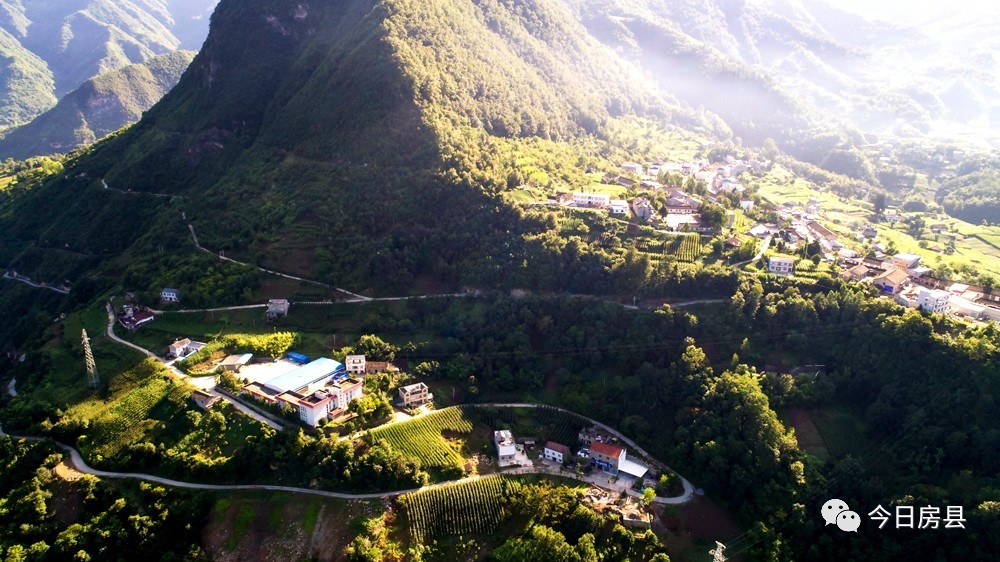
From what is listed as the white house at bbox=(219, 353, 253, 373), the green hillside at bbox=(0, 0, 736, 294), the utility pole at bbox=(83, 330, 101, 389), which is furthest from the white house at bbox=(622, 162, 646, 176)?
the utility pole at bbox=(83, 330, 101, 389)

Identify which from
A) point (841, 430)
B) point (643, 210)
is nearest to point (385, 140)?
point (643, 210)

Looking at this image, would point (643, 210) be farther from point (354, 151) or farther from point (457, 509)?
point (457, 509)

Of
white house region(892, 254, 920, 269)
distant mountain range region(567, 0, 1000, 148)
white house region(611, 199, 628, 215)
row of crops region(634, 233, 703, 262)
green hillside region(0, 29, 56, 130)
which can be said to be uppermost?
distant mountain range region(567, 0, 1000, 148)

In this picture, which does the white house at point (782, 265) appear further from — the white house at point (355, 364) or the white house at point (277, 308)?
the white house at point (277, 308)

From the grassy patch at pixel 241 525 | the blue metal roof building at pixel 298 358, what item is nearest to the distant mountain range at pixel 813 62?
the blue metal roof building at pixel 298 358

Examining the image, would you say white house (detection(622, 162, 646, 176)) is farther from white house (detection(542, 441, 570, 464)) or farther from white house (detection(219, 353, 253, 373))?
white house (detection(219, 353, 253, 373))
